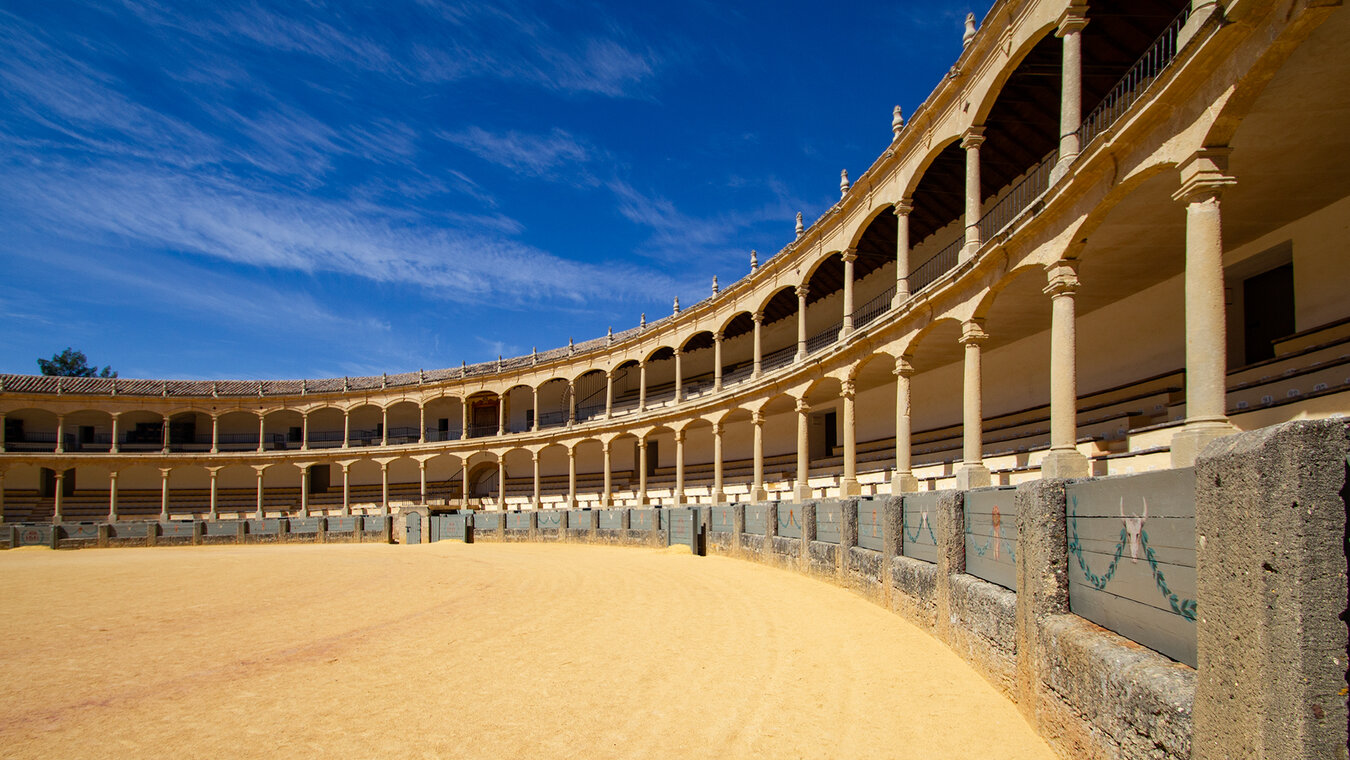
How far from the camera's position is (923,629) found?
25.3ft

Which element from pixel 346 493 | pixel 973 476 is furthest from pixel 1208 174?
pixel 346 493

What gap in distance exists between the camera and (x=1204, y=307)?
7.79 m

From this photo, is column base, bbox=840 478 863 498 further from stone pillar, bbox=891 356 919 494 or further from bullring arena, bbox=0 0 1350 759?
stone pillar, bbox=891 356 919 494

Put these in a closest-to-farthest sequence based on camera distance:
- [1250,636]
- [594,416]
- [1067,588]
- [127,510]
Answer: [1250,636]
[1067,588]
[594,416]
[127,510]

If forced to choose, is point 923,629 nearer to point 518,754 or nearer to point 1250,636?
point 518,754

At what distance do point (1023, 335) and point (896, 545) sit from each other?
10.5 m

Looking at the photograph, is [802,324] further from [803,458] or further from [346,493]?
[346,493]

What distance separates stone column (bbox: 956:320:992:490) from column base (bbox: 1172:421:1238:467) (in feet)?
15.9

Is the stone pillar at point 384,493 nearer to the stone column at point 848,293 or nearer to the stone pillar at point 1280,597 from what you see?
the stone column at point 848,293

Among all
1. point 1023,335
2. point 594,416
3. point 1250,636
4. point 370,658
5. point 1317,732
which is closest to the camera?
point 1317,732

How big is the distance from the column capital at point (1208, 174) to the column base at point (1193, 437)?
2.46m

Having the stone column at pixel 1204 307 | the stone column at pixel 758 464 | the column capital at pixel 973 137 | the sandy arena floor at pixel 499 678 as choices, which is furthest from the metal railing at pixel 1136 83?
the stone column at pixel 758 464

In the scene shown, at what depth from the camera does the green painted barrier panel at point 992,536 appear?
18.6 ft

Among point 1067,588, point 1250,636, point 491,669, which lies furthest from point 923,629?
point 1250,636
